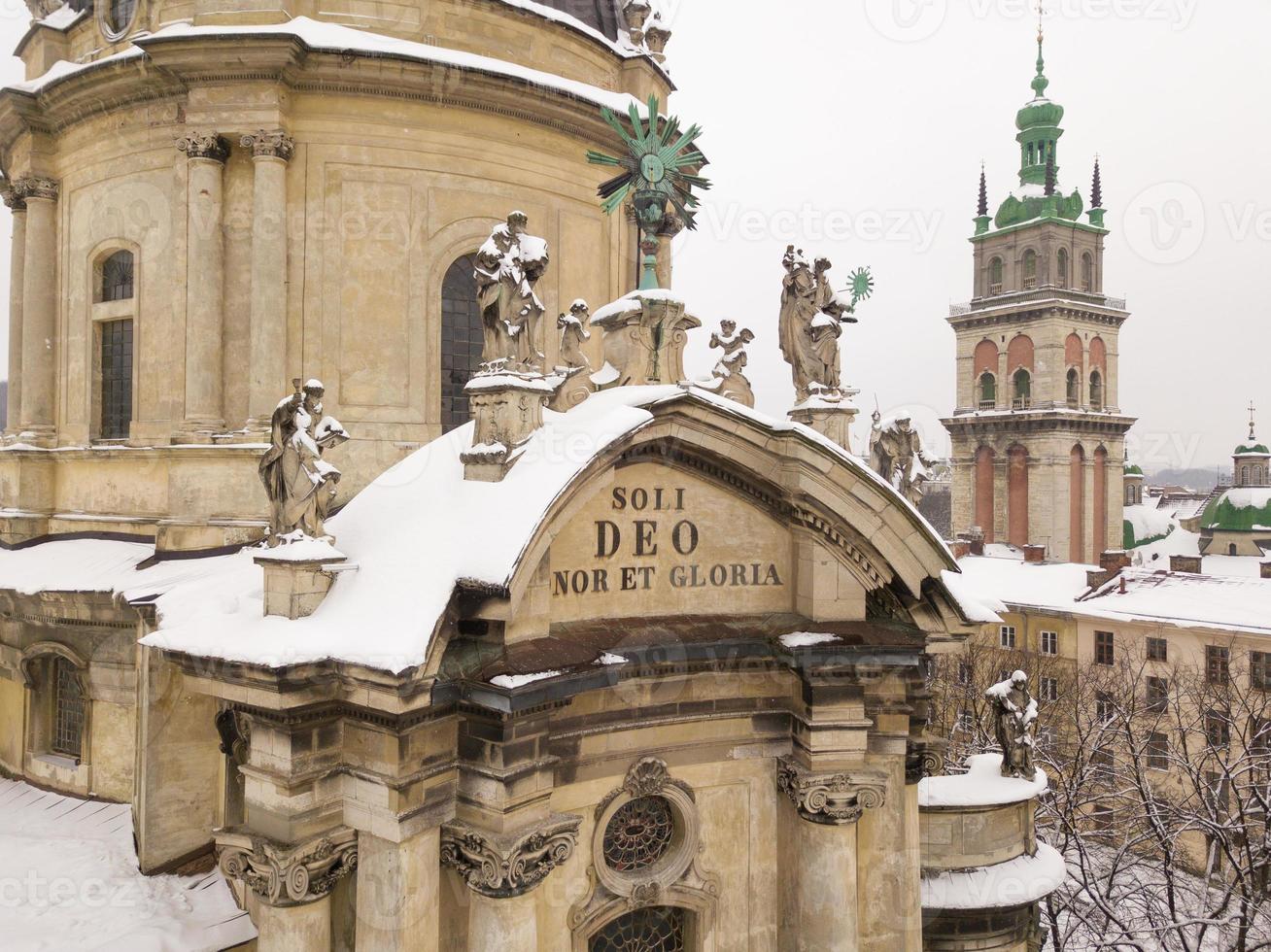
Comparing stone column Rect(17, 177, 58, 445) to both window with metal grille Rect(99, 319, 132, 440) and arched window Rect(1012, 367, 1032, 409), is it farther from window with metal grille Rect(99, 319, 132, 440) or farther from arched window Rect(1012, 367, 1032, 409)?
arched window Rect(1012, 367, 1032, 409)

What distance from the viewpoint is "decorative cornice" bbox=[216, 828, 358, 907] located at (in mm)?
9742

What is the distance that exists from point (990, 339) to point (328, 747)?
72.1 m

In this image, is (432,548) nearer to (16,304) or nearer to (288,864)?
(288,864)

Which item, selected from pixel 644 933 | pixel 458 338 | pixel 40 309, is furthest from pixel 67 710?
pixel 644 933

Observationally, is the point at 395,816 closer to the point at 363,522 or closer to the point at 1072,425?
the point at 363,522

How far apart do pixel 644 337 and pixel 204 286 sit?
8311 mm

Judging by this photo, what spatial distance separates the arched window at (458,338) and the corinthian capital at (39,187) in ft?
26.4

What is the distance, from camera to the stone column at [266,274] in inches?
614

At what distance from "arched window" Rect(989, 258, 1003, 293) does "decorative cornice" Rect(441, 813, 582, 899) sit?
73.4m

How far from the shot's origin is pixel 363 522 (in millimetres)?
11422

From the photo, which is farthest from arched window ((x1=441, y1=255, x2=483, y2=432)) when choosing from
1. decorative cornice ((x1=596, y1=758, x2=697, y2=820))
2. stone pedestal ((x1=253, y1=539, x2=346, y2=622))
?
decorative cornice ((x1=596, y1=758, x2=697, y2=820))

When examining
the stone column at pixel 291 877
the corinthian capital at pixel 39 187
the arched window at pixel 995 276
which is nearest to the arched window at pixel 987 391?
the arched window at pixel 995 276

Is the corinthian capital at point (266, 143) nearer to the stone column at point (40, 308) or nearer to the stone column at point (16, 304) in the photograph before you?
the stone column at point (40, 308)

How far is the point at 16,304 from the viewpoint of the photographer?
1888cm
